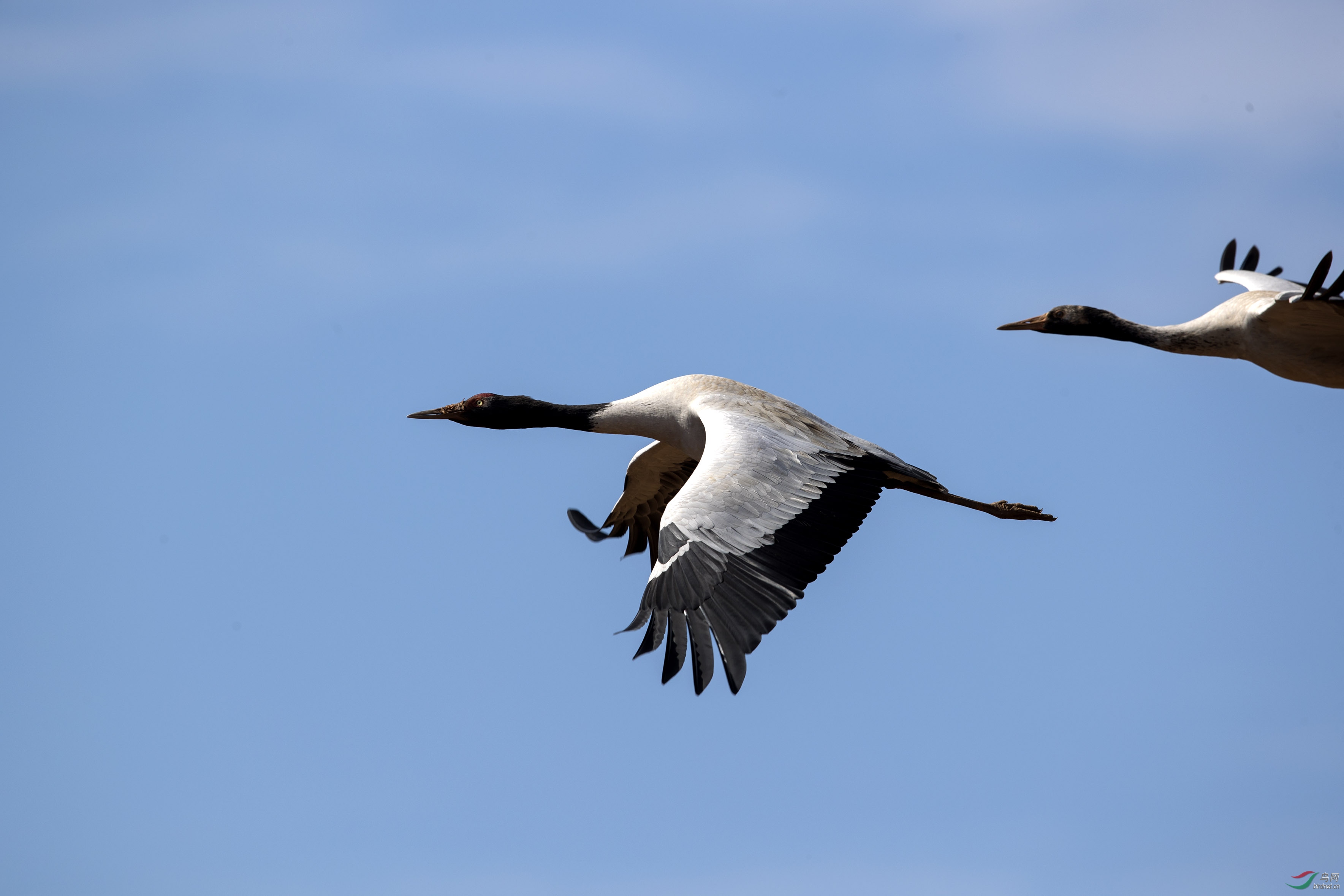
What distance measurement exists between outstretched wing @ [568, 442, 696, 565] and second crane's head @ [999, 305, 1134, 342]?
3.73 metres

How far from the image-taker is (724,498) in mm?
12102

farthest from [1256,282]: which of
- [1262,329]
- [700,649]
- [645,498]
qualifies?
[700,649]

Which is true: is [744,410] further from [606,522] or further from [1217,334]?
[1217,334]

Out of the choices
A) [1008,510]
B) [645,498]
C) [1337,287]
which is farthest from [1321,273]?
[645,498]

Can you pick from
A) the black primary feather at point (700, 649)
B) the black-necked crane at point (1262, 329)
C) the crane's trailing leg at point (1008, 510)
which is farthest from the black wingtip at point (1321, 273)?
the black primary feather at point (700, 649)

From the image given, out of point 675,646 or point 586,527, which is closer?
point 675,646

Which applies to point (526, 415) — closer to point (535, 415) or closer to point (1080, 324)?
point (535, 415)

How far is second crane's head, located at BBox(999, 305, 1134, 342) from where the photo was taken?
1602 cm

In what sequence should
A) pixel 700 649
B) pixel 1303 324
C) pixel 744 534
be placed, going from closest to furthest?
pixel 700 649 < pixel 744 534 < pixel 1303 324

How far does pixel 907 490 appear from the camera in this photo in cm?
1445

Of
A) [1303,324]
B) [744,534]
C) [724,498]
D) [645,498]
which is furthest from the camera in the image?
[645,498]

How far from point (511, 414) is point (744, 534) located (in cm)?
452

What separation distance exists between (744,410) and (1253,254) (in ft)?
22.7

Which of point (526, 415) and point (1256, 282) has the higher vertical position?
point (1256, 282)
